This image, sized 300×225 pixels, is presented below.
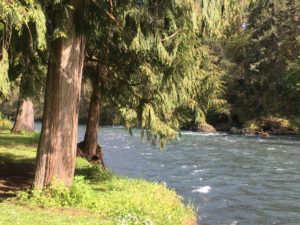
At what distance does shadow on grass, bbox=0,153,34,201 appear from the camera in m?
11.1

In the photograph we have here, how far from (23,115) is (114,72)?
36.9 ft

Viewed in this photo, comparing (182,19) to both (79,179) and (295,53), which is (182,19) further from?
(295,53)

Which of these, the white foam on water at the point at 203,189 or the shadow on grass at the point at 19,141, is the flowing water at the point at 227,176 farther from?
the shadow on grass at the point at 19,141

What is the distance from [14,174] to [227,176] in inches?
419

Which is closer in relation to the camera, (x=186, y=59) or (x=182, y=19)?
(x=182, y=19)

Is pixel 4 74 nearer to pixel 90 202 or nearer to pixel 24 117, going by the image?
pixel 90 202

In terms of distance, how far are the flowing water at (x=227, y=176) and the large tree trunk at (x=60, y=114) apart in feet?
14.4

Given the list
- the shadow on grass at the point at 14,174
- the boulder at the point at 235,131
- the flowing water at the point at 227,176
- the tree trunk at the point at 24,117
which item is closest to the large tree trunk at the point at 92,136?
the shadow on grass at the point at 14,174

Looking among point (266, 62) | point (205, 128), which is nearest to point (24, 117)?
point (205, 128)

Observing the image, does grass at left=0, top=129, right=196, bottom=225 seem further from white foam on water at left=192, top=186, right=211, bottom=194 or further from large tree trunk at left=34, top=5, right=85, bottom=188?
white foam on water at left=192, top=186, right=211, bottom=194

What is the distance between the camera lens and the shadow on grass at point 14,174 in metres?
11.1

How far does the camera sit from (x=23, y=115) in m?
24.0

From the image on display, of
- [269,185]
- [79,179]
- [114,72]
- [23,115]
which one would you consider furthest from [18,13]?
[23,115]

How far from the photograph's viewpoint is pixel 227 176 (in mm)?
21422
